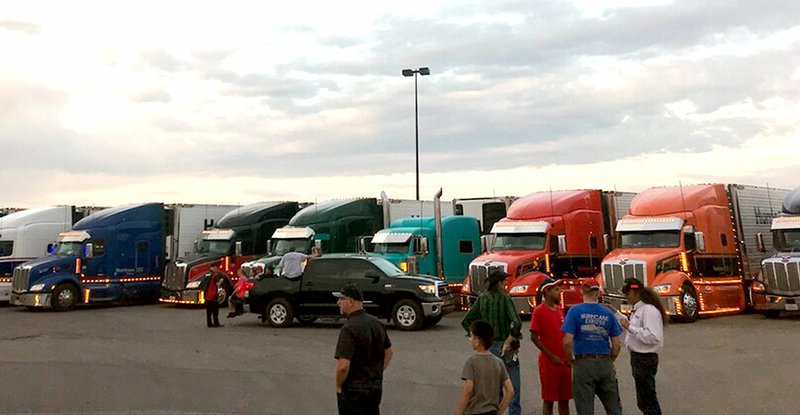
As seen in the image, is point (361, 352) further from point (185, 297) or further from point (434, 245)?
point (185, 297)

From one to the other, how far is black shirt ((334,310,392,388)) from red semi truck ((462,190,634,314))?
13010 mm

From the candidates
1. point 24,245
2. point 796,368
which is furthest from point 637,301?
point 24,245

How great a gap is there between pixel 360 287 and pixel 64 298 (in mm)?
11971

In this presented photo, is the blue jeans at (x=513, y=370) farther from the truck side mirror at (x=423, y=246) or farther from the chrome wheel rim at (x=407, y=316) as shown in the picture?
the truck side mirror at (x=423, y=246)

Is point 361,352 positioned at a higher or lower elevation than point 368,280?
lower

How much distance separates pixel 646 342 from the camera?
6.44 meters

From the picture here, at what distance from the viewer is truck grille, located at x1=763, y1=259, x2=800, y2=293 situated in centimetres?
1716

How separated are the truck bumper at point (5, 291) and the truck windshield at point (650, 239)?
20.9 m

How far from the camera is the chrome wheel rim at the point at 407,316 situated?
16.0 meters

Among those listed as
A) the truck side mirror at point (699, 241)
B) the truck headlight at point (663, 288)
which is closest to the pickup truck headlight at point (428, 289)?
the truck headlight at point (663, 288)

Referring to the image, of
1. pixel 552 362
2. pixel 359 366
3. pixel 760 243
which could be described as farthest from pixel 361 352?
pixel 760 243

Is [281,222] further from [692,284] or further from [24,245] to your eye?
[692,284]

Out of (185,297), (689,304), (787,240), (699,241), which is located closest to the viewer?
(689,304)

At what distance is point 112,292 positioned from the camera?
937 inches
